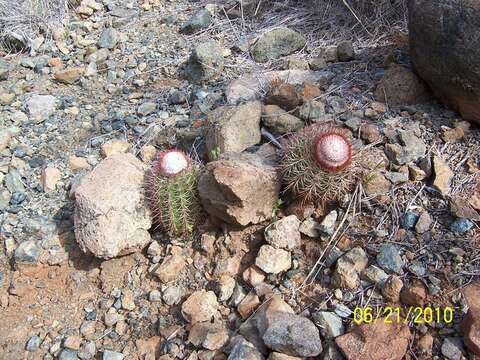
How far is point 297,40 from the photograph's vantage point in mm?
3936

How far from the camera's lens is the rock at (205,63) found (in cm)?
378

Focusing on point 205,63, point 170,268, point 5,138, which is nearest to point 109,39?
point 205,63

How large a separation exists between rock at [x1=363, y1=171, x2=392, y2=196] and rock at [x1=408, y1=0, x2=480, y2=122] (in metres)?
0.67

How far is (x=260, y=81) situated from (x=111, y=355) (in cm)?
206

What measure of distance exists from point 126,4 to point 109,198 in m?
2.87

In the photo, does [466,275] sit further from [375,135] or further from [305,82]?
[305,82]

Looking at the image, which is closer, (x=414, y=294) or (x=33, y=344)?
(x=414, y=294)

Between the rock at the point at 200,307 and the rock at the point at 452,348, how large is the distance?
1.07 metres

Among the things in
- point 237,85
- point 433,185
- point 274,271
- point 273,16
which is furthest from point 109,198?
point 273,16

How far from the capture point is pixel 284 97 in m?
3.02

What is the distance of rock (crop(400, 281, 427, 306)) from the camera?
214 cm

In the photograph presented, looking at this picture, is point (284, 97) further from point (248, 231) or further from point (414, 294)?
point (414, 294)

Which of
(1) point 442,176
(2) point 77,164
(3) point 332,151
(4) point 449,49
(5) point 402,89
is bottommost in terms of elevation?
(2) point 77,164

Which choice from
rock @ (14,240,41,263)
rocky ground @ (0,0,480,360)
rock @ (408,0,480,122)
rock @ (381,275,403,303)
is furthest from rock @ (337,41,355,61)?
rock @ (14,240,41,263)
